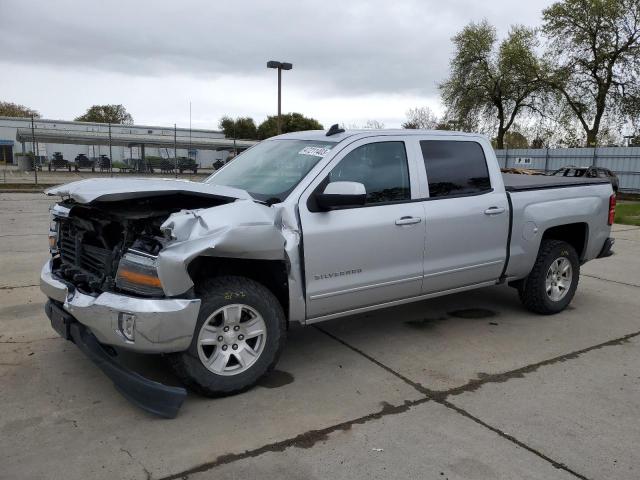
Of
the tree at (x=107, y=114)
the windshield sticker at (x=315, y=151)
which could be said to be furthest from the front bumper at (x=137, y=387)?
the tree at (x=107, y=114)

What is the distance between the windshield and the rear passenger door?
3.38 ft

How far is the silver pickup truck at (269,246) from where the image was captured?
3318 millimetres

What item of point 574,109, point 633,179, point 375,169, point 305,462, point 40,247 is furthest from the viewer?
point 574,109

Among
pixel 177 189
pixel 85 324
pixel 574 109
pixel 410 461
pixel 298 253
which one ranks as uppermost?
pixel 574 109

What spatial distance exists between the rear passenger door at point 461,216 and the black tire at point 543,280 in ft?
1.93

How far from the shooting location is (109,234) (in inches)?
150

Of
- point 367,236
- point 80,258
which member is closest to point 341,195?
point 367,236

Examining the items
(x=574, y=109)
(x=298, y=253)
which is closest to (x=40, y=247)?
(x=298, y=253)

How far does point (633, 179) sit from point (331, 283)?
2813cm

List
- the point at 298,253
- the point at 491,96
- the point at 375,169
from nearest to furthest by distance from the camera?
the point at 298,253, the point at 375,169, the point at 491,96

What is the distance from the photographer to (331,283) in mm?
4043

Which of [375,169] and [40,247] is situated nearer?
[375,169]

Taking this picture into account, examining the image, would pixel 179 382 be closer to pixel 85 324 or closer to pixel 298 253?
pixel 85 324

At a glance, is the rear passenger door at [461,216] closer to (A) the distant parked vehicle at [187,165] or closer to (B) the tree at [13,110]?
(A) the distant parked vehicle at [187,165]
